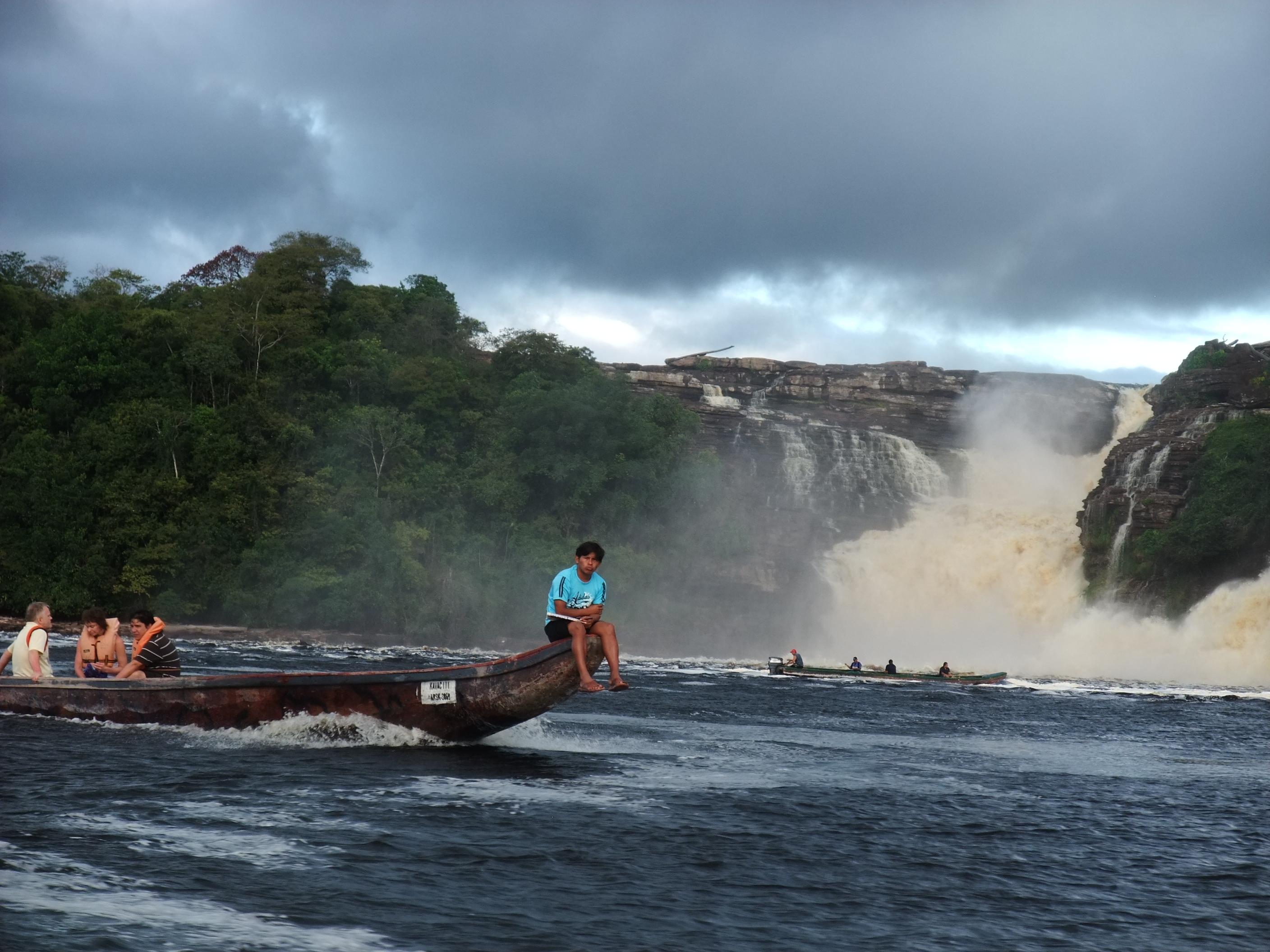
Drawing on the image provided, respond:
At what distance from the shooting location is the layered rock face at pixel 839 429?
71812mm

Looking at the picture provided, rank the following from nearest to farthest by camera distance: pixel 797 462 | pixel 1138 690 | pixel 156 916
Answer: pixel 156 916, pixel 1138 690, pixel 797 462

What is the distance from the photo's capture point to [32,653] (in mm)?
18391

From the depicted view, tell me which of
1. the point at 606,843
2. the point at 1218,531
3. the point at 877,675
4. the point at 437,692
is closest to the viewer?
the point at 606,843

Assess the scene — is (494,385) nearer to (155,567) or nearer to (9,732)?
(155,567)

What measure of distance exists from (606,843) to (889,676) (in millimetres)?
33112

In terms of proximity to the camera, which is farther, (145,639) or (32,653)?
(32,653)

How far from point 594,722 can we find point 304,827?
39.7ft

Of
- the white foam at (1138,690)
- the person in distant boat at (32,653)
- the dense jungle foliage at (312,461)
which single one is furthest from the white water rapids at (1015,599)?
the person in distant boat at (32,653)

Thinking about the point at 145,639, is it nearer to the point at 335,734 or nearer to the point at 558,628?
the point at 335,734

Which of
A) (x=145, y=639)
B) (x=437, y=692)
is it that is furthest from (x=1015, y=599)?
(x=145, y=639)

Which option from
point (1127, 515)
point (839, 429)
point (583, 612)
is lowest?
point (583, 612)

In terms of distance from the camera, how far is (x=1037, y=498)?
70562 mm

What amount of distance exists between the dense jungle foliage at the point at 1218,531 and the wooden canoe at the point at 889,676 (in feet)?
53.2

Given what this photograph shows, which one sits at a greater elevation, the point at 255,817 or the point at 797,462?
the point at 797,462
